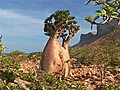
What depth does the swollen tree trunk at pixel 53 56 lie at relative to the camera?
1030 cm

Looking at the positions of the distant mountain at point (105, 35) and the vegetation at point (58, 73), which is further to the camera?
the vegetation at point (58, 73)

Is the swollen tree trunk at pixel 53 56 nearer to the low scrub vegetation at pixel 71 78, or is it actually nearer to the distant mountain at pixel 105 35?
the low scrub vegetation at pixel 71 78

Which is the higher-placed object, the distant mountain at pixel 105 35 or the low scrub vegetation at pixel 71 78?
the distant mountain at pixel 105 35

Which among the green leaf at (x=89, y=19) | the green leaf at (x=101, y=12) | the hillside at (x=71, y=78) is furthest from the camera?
the hillside at (x=71, y=78)

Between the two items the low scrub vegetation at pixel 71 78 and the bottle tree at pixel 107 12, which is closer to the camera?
the bottle tree at pixel 107 12

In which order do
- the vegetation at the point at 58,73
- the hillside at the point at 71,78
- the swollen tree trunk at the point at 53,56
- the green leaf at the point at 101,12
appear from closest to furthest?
the green leaf at the point at 101,12, the hillside at the point at 71,78, the vegetation at the point at 58,73, the swollen tree trunk at the point at 53,56

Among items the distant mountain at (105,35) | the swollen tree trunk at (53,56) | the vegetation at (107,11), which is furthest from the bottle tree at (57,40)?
the vegetation at (107,11)

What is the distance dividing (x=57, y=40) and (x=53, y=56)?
1.93 feet

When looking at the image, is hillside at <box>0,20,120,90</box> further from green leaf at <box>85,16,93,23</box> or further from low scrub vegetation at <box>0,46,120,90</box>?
green leaf at <box>85,16,93,23</box>

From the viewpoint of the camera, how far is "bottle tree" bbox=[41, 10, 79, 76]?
10305 mm

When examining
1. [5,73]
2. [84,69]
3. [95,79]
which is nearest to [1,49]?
[5,73]

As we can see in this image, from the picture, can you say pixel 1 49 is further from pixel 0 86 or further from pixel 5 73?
pixel 5 73

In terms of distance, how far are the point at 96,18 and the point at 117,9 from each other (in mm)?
222

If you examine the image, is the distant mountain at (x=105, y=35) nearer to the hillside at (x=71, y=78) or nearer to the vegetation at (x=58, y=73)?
the hillside at (x=71, y=78)
